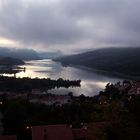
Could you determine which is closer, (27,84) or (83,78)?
(27,84)

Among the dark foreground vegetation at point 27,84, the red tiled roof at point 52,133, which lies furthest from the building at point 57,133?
the dark foreground vegetation at point 27,84

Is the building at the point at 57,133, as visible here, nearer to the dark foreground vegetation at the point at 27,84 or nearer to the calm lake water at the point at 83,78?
the calm lake water at the point at 83,78

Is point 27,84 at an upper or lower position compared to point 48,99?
upper

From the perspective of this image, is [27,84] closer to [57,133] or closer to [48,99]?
[48,99]

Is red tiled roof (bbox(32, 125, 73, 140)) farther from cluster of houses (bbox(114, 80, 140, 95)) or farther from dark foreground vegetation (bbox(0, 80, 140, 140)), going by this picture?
cluster of houses (bbox(114, 80, 140, 95))

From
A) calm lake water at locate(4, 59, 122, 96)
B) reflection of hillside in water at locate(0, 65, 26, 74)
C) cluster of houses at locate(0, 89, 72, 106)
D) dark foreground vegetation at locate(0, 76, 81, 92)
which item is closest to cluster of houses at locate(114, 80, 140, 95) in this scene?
calm lake water at locate(4, 59, 122, 96)

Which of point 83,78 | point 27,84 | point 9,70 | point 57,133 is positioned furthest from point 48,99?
point 9,70
